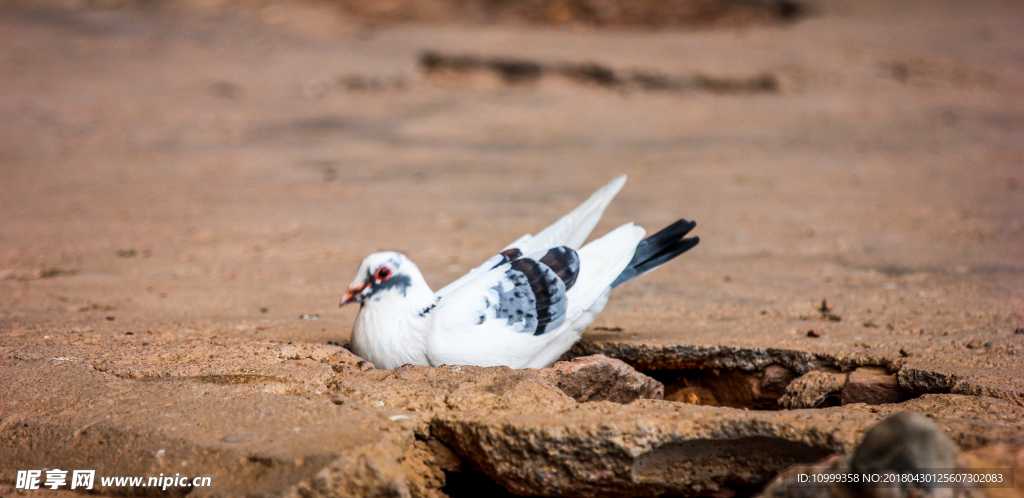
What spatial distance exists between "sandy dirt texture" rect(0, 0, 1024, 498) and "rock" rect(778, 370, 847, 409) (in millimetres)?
13

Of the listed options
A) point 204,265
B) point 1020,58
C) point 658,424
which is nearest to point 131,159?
point 204,265

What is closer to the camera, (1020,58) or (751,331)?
(751,331)

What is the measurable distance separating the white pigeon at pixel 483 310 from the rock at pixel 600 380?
0.70 feet

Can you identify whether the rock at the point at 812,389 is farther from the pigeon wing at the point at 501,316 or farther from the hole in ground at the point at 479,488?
the pigeon wing at the point at 501,316

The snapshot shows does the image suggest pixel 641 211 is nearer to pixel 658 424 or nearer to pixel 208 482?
pixel 658 424

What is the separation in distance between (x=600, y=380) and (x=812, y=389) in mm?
808

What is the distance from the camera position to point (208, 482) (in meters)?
2.24

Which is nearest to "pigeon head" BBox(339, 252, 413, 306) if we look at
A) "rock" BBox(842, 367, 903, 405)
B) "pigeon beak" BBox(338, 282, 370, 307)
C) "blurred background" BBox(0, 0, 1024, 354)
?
"pigeon beak" BBox(338, 282, 370, 307)

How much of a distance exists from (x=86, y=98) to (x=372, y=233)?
5041 mm

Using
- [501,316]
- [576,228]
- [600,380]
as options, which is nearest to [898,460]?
[600,380]

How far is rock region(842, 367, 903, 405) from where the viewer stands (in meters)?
3.00

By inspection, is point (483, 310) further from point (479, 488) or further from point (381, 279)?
point (479, 488)

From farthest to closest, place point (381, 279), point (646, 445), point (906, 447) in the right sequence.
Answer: point (381, 279)
point (646, 445)
point (906, 447)

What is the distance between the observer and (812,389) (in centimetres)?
314
